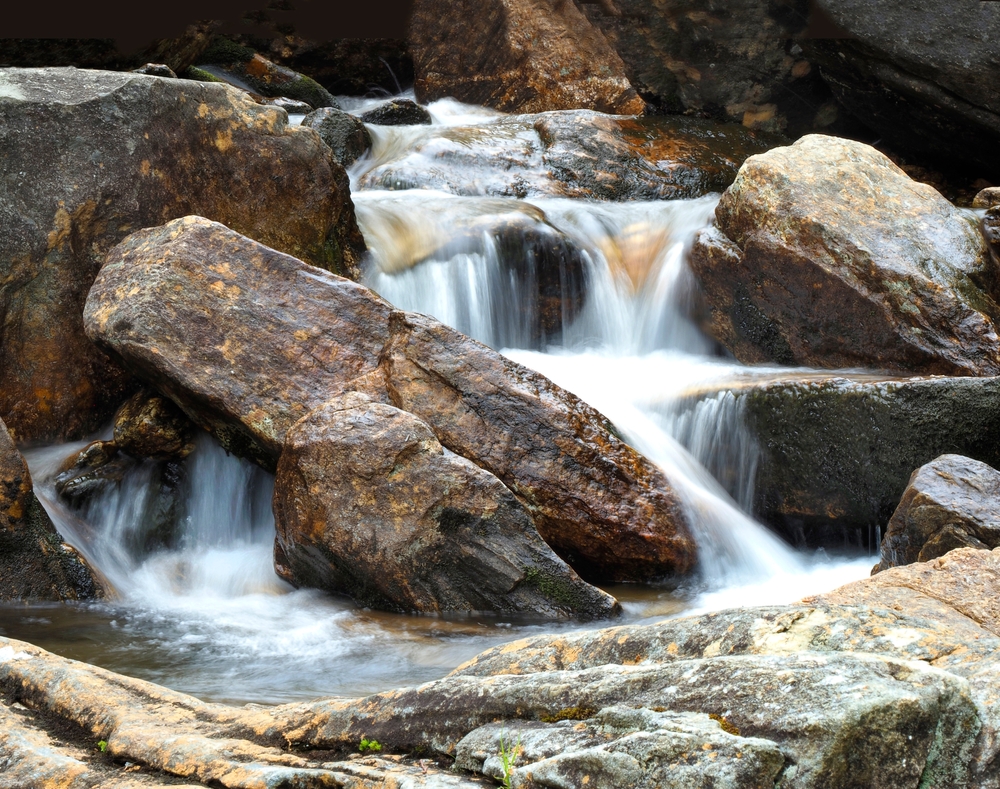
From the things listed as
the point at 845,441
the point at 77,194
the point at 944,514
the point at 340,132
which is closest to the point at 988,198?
the point at 845,441

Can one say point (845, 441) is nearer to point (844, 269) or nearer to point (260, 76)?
point (844, 269)

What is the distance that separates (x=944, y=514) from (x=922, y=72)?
7527mm

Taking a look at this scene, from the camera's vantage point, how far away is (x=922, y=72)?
998cm

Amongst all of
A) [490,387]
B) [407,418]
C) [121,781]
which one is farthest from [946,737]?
[490,387]

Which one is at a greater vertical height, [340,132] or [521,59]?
[521,59]

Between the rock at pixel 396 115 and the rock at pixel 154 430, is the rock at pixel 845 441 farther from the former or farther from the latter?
the rock at pixel 396 115

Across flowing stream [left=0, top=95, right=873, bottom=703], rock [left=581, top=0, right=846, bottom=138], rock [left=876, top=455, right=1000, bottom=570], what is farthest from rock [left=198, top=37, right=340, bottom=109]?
rock [left=876, top=455, right=1000, bottom=570]

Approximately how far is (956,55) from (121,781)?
1039cm

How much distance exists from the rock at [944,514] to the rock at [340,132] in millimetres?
7199

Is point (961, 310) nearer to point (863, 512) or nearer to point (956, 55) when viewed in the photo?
point (863, 512)

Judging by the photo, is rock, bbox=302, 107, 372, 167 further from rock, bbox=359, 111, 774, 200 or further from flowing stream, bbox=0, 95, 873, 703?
rock, bbox=359, 111, 774, 200

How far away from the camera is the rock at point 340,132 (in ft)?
32.6

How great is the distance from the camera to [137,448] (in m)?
5.66

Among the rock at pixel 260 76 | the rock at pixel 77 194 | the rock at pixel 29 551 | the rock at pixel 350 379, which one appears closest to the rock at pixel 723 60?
the rock at pixel 260 76
